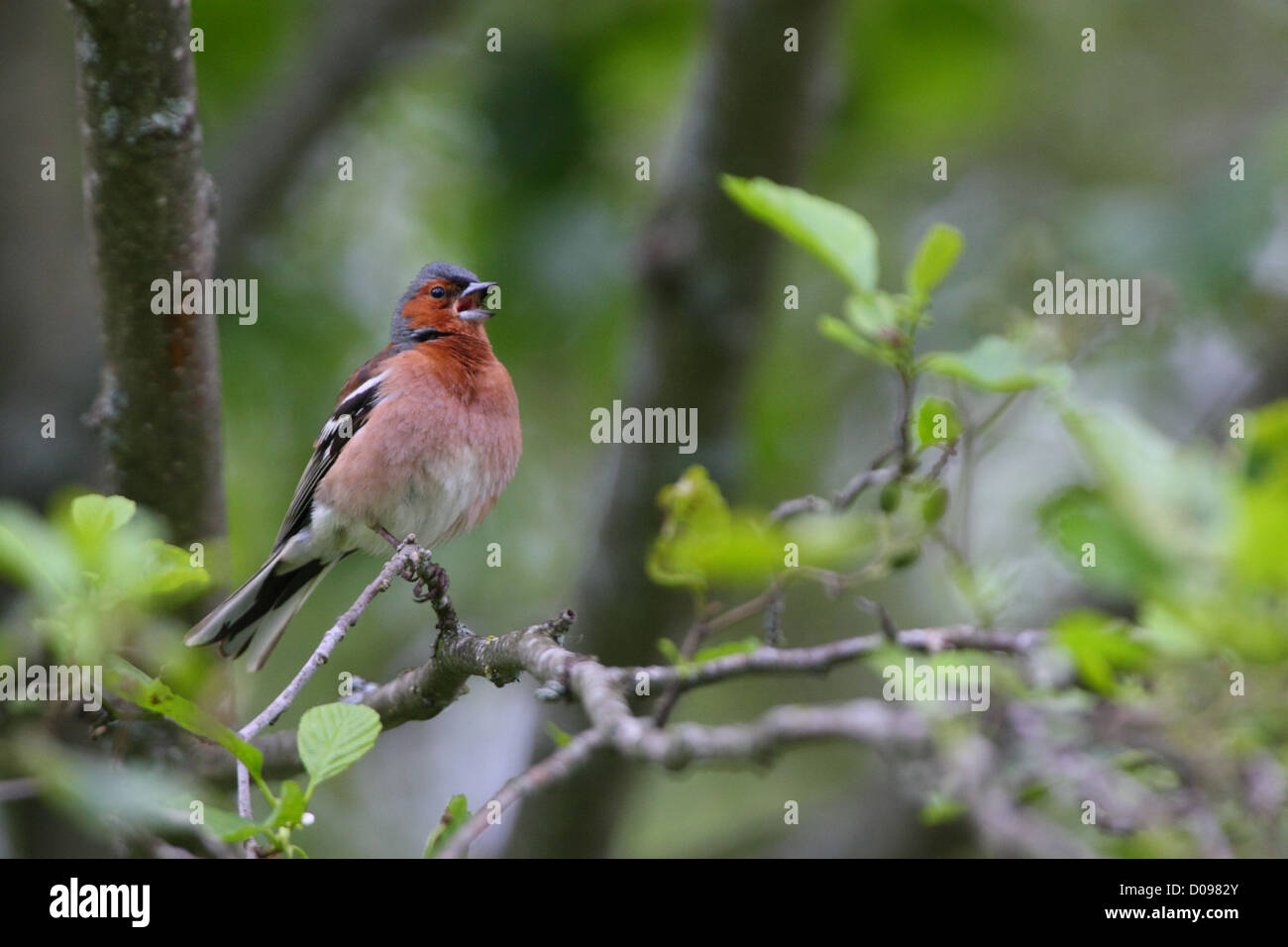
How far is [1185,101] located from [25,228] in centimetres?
915

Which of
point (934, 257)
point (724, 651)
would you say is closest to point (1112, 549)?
point (934, 257)

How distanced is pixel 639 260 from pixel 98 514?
444 centimetres

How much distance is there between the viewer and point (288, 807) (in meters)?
2.37

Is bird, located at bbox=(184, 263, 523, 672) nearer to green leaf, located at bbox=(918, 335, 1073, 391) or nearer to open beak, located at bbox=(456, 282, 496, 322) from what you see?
open beak, located at bbox=(456, 282, 496, 322)

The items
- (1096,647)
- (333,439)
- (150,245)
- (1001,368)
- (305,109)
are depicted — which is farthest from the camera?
(305,109)

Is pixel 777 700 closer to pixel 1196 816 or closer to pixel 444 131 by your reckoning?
pixel 444 131

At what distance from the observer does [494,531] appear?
30.7ft

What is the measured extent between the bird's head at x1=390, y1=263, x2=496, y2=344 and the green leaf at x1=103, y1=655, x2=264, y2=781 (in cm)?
346

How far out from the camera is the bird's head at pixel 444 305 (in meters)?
5.91

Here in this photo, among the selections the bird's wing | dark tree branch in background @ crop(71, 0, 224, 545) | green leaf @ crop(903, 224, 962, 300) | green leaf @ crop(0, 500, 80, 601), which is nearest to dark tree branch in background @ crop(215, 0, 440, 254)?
the bird's wing

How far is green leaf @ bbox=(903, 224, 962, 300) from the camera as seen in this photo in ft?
7.52

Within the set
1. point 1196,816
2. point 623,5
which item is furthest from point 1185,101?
point 1196,816

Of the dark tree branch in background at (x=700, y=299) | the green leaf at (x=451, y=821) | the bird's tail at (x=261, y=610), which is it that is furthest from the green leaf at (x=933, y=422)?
the dark tree branch in background at (x=700, y=299)

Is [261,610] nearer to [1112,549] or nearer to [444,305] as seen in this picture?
[444,305]
